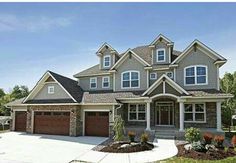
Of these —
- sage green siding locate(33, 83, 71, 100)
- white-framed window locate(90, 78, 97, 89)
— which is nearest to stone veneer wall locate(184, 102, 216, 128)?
white-framed window locate(90, 78, 97, 89)

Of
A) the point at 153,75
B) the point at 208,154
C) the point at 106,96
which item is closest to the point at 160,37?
the point at 153,75

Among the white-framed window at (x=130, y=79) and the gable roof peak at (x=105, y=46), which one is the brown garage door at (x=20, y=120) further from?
the white-framed window at (x=130, y=79)

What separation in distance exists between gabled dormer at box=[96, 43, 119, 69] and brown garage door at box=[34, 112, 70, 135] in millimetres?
6734

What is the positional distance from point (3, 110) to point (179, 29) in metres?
35.7

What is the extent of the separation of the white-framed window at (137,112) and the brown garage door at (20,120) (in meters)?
12.0

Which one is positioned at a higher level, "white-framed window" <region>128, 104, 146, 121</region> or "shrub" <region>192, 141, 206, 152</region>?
"white-framed window" <region>128, 104, 146, 121</region>

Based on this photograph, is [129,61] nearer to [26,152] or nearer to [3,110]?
[26,152]

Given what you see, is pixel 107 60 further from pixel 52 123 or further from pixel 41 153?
pixel 41 153

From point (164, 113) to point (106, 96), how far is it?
19.0 feet

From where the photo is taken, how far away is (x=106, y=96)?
70.3ft

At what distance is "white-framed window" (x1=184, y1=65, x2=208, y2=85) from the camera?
776 inches

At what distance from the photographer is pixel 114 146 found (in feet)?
47.8

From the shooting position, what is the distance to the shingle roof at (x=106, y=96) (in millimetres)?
20391

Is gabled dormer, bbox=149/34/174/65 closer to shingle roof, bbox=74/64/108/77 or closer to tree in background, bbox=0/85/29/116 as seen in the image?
shingle roof, bbox=74/64/108/77
